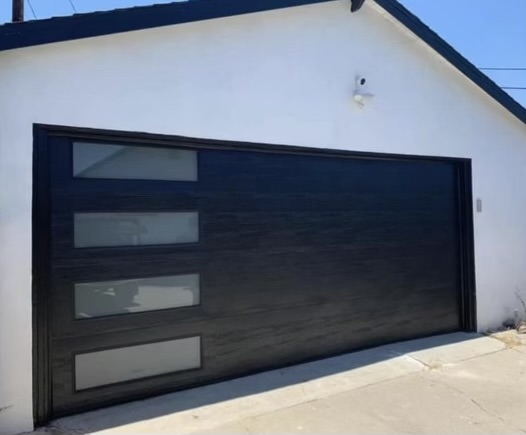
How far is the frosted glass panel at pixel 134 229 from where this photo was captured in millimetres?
3833

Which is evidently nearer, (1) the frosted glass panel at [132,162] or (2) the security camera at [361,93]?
(1) the frosted glass panel at [132,162]

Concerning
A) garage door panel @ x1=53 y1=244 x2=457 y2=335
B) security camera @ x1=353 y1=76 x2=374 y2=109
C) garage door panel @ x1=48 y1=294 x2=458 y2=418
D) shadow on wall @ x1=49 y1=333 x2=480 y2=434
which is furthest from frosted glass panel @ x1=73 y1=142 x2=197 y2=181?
security camera @ x1=353 y1=76 x2=374 y2=109

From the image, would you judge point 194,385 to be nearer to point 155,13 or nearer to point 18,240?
point 18,240

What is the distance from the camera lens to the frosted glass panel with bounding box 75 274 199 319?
3.82 meters

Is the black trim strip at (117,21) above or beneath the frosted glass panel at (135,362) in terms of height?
above

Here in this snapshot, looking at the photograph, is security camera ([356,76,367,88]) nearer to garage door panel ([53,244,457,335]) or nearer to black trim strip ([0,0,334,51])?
black trim strip ([0,0,334,51])

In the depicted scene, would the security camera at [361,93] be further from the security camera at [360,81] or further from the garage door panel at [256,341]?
the garage door panel at [256,341]

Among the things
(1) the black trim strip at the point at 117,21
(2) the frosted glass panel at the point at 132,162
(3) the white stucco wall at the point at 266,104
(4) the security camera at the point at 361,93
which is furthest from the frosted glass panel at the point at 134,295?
(4) the security camera at the point at 361,93

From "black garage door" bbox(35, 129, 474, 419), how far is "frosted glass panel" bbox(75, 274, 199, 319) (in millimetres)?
11

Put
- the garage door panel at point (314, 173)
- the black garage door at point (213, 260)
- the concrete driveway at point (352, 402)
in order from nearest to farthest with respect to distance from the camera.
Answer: the concrete driveway at point (352, 402) < the black garage door at point (213, 260) < the garage door panel at point (314, 173)

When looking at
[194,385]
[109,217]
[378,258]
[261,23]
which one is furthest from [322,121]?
[194,385]

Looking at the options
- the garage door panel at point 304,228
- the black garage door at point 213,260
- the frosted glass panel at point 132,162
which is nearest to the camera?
the black garage door at point 213,260

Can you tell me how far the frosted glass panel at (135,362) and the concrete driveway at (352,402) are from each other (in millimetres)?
233

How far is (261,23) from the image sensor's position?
475 cm
